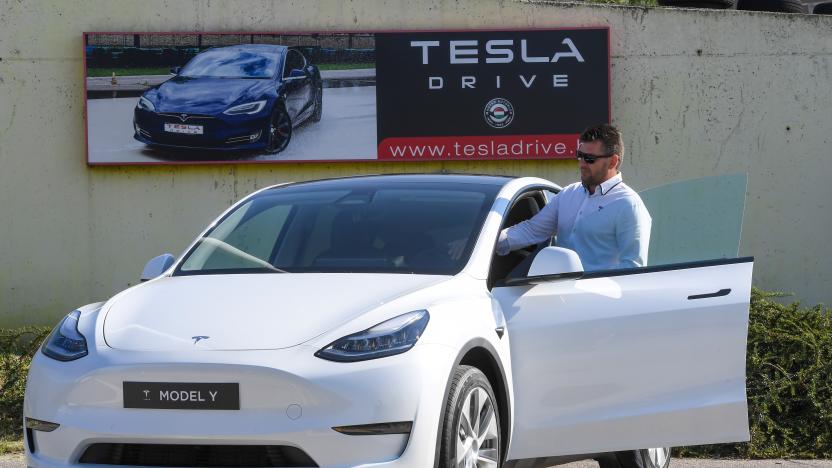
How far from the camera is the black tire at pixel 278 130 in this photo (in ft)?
43.5

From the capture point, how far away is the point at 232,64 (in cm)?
1329

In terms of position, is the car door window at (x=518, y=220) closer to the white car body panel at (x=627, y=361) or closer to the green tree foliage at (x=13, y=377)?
the white car body panel at (x=627, y=361)

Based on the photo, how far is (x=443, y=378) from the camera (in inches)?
179

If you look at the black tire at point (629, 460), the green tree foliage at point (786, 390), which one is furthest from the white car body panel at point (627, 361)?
the green tree foliage at point (786, 390)

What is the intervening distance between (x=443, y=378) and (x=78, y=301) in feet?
31.4

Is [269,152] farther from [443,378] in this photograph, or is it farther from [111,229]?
Answer: [443,378]

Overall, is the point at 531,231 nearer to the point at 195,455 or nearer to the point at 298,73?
the point at 195,455

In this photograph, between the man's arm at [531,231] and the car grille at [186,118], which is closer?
the man's arm at [531,231]

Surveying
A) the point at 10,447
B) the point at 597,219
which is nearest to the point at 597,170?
the point at 597,219

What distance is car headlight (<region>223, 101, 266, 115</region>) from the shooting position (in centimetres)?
1326

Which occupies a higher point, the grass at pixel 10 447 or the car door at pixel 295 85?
the car door at pixel 295 85

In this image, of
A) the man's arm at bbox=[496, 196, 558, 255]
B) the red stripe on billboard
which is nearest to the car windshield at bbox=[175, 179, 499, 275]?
the man's arm at bbox=[496, 196, 558, 255]

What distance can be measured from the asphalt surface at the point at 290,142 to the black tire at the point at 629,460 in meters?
7.32

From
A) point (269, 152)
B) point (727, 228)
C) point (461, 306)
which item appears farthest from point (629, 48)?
point (461, 306)
